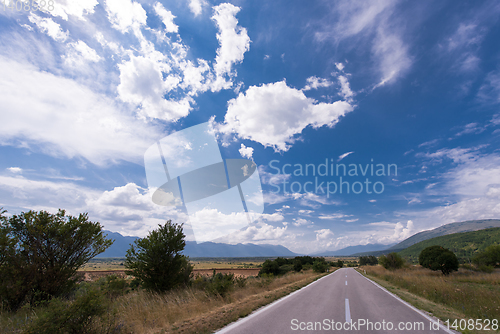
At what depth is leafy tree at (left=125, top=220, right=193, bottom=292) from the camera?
10742mm

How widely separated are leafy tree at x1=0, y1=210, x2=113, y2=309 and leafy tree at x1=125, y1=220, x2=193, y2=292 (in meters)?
2.69

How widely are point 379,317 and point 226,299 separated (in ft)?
20.1

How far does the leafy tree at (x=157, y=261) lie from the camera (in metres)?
10.7

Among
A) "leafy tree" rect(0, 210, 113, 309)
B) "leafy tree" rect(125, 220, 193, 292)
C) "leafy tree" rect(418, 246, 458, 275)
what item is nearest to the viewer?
"leafy tree" rect(0, 210, 113, 309)

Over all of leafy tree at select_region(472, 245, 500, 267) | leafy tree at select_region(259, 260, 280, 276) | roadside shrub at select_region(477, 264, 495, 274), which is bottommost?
leafy tree at select_region(259, 260, 280, 276)

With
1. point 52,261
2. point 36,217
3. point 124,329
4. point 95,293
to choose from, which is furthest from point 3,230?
point 124,329

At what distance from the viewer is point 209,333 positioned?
4.93 metres

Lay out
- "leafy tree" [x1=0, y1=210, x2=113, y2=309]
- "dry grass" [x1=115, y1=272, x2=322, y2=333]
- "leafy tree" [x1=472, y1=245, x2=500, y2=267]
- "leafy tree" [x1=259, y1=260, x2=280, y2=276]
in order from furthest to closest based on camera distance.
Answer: "leafy tree" [x1=259, y1=260, x2=280, y2=276] < "leafy tree" [x1=472, y1=245, x2=500, y2=267] < "leafy tree" [x1=0, y1=210, x2=113, y2=309] < "dry grass" [x1=115, y1=272, x2=322, y2=333]

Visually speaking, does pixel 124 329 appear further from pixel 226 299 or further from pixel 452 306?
pixel 452 306

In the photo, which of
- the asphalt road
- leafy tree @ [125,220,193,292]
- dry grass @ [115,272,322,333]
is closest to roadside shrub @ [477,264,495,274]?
the asphalt road

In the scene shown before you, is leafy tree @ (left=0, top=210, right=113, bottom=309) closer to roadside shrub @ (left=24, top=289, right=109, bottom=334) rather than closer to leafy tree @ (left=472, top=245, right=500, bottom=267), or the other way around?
roadside shrub @ (left=24, top=289, right=109, bottom=334)

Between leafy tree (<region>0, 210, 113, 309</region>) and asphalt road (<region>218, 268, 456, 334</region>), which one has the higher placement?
leafy tree (<region>0, 210, 113, 309</region>)

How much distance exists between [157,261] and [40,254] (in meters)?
4.79

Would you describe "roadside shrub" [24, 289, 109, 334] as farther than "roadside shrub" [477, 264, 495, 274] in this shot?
No
